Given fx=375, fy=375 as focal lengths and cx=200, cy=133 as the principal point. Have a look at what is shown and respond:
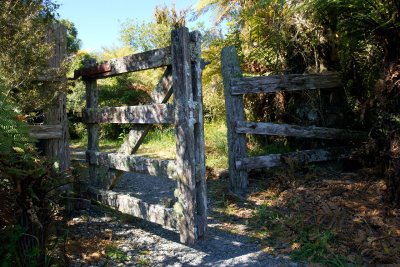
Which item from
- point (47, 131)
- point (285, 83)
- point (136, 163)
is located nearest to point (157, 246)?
point (136, 163)

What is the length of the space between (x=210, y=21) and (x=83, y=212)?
6110 millimetres

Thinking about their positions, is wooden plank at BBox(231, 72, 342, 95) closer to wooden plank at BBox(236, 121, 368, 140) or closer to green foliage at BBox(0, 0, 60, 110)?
wooden plank at BBox(236, 121, 368, 140)

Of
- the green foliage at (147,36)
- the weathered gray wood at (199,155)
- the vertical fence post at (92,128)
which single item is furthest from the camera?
the green foliage at (147,36)

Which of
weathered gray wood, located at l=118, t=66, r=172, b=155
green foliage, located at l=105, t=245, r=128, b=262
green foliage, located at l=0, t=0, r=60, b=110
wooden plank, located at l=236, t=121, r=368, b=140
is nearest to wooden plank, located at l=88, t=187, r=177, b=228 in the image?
green foliage, located at l=105, t=245, r=128, b=262

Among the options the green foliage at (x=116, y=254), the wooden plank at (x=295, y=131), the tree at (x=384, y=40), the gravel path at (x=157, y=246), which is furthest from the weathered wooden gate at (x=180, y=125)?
the tree at (x=384, y=40)

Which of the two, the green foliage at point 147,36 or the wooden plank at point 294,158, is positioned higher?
the green foliage at point 147,36

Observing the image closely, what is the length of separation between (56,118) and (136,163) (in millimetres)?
1175

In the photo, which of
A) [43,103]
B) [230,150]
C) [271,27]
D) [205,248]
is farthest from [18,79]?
[271,27]

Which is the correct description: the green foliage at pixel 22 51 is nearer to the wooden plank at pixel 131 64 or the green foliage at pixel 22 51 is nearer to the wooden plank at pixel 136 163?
the wooden plank at pixel 131 64

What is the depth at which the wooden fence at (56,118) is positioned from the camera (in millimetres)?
4129

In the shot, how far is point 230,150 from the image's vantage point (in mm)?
5469

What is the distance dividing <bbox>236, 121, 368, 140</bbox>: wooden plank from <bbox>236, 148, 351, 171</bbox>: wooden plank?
234mm

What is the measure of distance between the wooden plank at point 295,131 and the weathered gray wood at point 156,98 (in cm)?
184

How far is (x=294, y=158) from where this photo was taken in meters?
5.57
